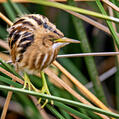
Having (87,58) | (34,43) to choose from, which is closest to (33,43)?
(34,43)

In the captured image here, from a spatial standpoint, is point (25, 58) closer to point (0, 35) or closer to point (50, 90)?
point (50, 90)

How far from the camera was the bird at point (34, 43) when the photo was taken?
4.85ft

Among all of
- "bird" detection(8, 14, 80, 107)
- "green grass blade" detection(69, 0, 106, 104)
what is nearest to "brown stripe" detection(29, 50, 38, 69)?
"bird" detection(8, 14, 80, 107)

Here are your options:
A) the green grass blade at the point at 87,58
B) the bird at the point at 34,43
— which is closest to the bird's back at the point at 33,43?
the bird at the point at 34,43

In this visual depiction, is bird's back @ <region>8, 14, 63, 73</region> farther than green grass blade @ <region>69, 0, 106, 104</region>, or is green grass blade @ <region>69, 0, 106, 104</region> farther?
green grass blade @ <region>69, 0, 106, 104</region>

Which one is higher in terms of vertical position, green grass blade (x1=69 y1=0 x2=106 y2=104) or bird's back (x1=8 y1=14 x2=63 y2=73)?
bird's back (x1=8 y1=14 x2=63 y2=73)

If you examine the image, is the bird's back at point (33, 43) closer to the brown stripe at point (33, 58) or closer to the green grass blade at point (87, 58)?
the brown stripe at point (33, 58)

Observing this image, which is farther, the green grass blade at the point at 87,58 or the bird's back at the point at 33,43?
the green grass blade at the point at 87,58

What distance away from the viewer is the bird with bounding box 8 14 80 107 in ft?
4.85

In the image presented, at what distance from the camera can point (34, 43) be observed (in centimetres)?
153

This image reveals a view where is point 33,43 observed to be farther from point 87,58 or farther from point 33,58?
point 87,58

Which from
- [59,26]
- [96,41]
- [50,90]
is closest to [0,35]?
[59,26]

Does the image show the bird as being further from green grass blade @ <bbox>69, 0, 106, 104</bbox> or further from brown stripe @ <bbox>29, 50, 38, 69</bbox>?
green grass blade @ <bbox>69, 0, 106, 104</bbox>

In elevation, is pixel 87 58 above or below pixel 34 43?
below
